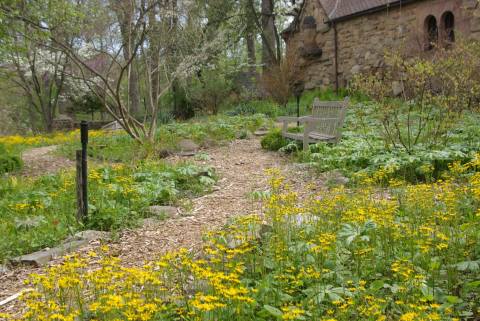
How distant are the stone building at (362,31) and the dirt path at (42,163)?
803 cm

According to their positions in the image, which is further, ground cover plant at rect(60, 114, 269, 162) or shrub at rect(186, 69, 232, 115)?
shrub at rect(186, 69, 232, 115)

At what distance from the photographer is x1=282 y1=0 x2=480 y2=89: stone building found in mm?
12664

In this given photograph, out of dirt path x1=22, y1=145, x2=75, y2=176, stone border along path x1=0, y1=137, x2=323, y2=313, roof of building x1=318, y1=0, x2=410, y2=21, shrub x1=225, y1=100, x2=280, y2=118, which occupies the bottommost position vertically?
stone border along path x1=0, y1=137, x2=323, y2=313

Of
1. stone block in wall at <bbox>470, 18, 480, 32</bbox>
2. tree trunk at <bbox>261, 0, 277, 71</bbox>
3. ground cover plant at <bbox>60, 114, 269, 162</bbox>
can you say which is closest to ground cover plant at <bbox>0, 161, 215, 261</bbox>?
ground cover plant at <bbox>60, 114, 269, 162</bbox>

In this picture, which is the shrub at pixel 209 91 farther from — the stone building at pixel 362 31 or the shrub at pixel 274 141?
the shrub at pixel 274 141

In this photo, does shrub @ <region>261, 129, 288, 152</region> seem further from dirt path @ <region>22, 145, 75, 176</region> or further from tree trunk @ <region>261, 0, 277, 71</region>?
tree trunk @ <region>261, 0, 277, 71</region>

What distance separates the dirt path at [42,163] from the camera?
896 centimetres

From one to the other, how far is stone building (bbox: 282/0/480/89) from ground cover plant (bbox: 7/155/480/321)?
8.46 meters

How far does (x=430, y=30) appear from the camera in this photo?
13422mm

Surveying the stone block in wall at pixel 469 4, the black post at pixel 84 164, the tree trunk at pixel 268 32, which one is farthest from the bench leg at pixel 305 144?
the tree trunk at pixel 268 32

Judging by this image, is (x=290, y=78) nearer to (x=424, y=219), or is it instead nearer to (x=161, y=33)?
(x=161, y=33)

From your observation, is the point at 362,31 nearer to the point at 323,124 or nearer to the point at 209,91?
the point at 209,91

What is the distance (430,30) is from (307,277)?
40.5 feet

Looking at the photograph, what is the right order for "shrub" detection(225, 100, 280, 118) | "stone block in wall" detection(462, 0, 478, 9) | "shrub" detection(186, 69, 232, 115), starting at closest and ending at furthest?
"stone block in wall" detection(462, 0, 478, 9) → "shrub" detection(225, 100, 280, 118) → "shrub" detection(186, 69, 232, 115)
